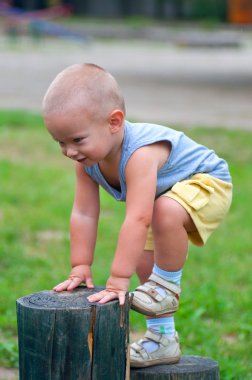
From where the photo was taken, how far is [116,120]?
314 centimetres

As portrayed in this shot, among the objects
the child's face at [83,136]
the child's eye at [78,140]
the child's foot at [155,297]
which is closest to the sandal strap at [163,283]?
the child's foot at [155,297]

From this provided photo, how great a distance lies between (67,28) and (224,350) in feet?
95.0

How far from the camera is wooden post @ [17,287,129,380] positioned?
2.97m

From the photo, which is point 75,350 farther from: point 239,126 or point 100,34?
point 100,34

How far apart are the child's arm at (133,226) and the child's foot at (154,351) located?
1.41ft

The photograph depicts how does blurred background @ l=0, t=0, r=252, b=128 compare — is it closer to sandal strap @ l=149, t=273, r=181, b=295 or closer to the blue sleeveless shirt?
the blue sleeveless shirt

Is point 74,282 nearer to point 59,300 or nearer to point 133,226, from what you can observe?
point 59,300

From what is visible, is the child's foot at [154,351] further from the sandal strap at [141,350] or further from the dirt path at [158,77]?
the dirt path at [158,77]

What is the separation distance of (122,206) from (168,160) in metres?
4.26

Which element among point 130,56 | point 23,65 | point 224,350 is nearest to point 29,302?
point 224,350

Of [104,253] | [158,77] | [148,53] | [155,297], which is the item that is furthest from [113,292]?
[148,53]

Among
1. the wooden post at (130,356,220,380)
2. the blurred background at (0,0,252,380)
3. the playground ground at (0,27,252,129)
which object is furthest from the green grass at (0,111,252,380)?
the playground ground at (0,27,252,129)

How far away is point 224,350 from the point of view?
4.73m

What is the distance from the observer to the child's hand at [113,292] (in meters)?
3.06
